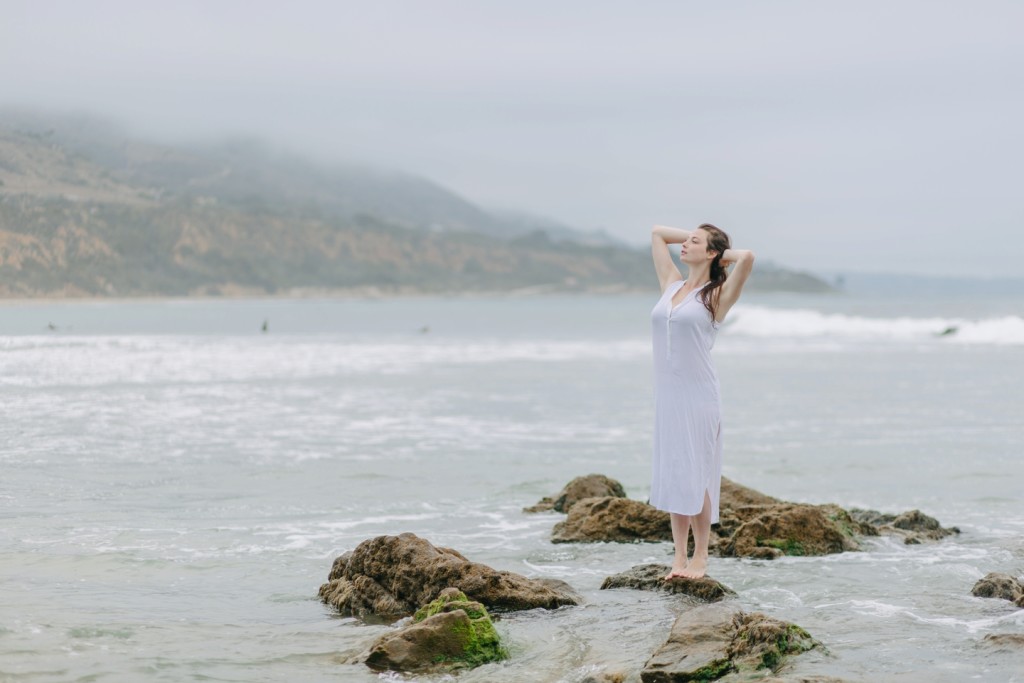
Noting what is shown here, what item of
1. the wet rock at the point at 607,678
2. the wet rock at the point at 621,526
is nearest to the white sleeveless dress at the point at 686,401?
the wet rock at the point at 607,678

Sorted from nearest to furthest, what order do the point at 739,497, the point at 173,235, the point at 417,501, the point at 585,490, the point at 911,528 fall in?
the point at 911,528 < the point at 739,497 < the point at 585,490 < the point at 417,501 < the point at 173,235

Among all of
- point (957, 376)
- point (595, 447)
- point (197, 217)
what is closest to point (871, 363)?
point (957, 376)

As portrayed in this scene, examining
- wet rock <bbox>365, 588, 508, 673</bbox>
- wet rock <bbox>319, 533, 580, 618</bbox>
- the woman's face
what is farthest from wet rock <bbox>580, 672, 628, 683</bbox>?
the woman's face

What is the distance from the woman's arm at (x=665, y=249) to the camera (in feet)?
23.9

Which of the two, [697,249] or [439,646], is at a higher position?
[697,249]

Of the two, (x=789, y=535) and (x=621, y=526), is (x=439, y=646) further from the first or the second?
(x=789, y=535)

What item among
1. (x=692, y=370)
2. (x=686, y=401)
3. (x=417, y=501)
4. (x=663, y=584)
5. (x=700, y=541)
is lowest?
(x=417, y=501)

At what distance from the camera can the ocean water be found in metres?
6.25

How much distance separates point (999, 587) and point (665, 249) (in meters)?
2.96

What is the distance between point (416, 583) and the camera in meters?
7.16

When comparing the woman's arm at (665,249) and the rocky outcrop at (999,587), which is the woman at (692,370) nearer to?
the woman's arm at (665,249)

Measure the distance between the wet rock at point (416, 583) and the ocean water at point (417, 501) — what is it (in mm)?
199

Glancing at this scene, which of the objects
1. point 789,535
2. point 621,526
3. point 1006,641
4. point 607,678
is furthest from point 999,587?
point 607,678

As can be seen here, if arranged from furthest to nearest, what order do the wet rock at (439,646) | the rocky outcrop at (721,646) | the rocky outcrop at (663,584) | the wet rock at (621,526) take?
the wet rock at (621,526), the rocky outcrop at (663,584), the wet rock at (439,646), the rocky outcrop at (721,646)
